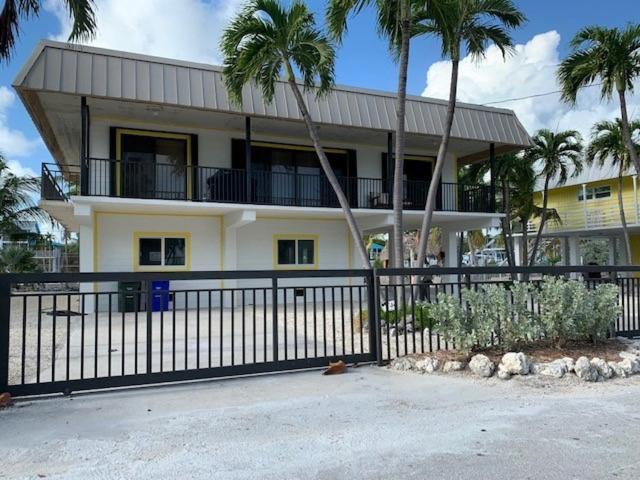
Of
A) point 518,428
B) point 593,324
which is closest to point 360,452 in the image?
point 518,428

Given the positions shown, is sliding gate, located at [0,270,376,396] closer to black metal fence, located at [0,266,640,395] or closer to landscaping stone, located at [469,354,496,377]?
black metal fence, located at [0,266,640,395]

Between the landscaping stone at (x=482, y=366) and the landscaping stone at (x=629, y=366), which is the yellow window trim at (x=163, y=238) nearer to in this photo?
the landscaping stone at (x=482, y=366)

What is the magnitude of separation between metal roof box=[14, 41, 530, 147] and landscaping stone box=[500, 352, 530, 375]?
9446 millimetres

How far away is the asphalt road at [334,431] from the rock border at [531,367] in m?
0.15

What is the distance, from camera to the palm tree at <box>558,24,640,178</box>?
1475cm

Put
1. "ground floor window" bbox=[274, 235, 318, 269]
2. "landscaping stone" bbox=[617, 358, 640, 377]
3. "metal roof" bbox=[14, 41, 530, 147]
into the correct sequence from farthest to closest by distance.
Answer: "ground floor window" bbox=[274, 235, 318, 269], "metal roof" bbox=[14, 41, 530, 147], "landscaping stone" bbox=[617, 358, 640, 377]

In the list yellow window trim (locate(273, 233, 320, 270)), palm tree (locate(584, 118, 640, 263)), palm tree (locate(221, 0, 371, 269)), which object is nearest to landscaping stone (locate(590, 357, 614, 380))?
palm tree (locate(221, 0, 371, 269))

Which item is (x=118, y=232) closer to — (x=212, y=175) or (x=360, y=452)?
(x=212, y=175)

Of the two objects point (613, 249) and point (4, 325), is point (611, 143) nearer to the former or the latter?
point (613, 249)

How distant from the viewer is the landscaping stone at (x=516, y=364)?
579cm

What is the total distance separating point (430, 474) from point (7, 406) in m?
3.92

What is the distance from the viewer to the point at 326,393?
5254 mm

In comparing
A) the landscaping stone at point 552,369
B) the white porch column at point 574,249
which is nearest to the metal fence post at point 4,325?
the landscaping stone at point 552,369

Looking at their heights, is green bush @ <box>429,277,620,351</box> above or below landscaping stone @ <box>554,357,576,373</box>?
above
